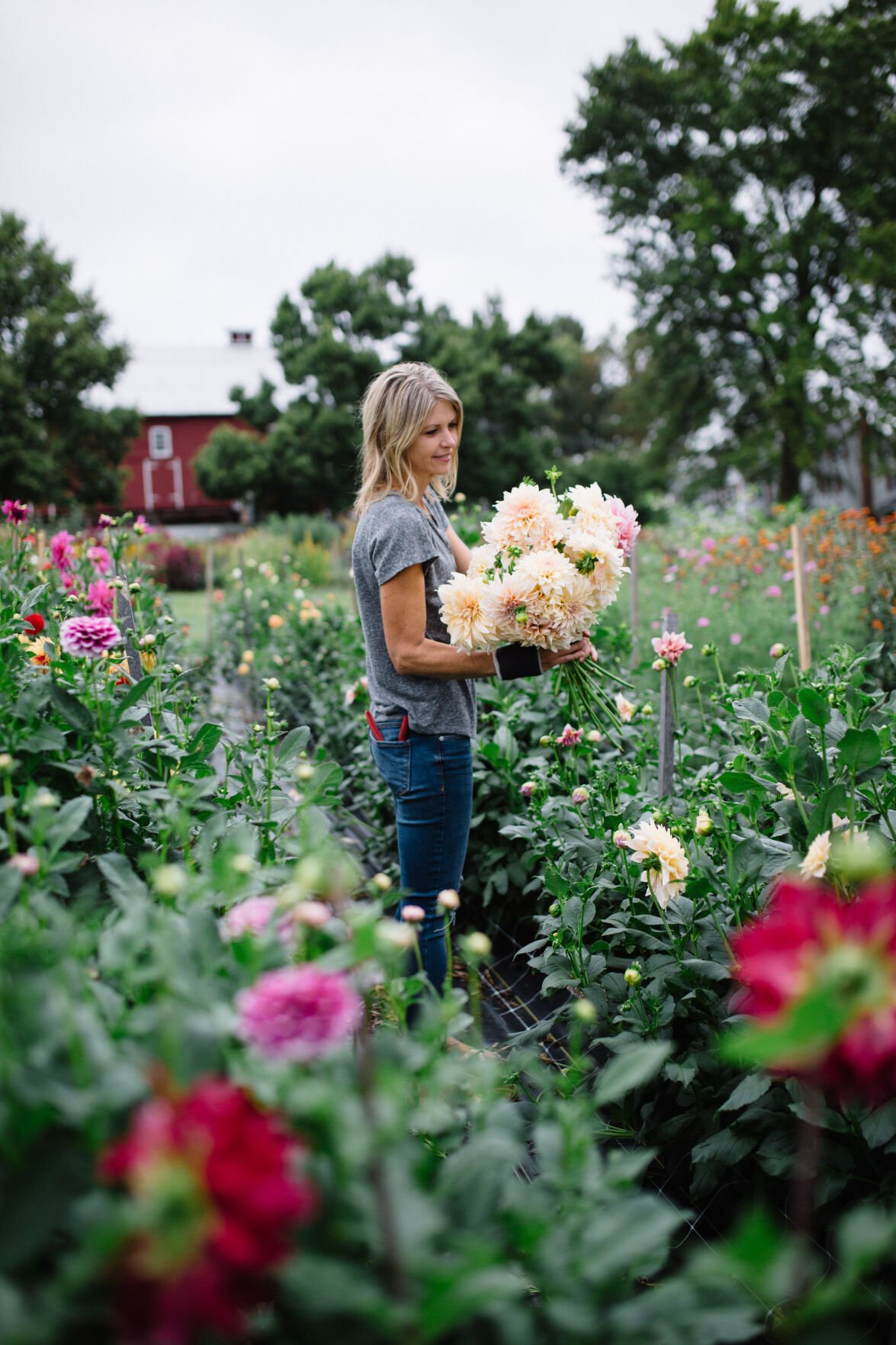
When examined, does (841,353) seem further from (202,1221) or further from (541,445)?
(202,1221)

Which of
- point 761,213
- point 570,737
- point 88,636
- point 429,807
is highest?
point 761,213

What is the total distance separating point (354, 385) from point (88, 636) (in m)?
24.2

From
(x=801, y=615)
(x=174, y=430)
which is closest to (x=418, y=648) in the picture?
(x=801, y=615)

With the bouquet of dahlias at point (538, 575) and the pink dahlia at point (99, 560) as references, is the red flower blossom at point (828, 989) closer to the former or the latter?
the bouquet of dahlias at point (538, 575)

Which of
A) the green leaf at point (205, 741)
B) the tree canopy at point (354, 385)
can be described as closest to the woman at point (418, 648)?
the green leaf at point (205, 741)

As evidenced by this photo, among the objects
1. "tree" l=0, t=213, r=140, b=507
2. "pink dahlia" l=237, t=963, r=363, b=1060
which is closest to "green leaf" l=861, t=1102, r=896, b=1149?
"pink dahlia" l=237, t=963, r=363, b=1060

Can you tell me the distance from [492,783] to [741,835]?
127 centimetres

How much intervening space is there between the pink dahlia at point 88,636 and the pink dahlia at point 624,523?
3.63 ft

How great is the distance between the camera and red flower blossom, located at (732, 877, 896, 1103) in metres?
0.59

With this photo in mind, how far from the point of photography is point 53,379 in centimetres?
2403

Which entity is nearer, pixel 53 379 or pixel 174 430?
pixel 53 379

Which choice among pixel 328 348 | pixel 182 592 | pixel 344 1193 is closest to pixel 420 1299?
pixel 344 1193

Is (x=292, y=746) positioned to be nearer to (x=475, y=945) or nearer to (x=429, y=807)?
(x=429, y=807)

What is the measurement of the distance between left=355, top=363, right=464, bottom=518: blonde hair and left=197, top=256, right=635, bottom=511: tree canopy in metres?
21.4
